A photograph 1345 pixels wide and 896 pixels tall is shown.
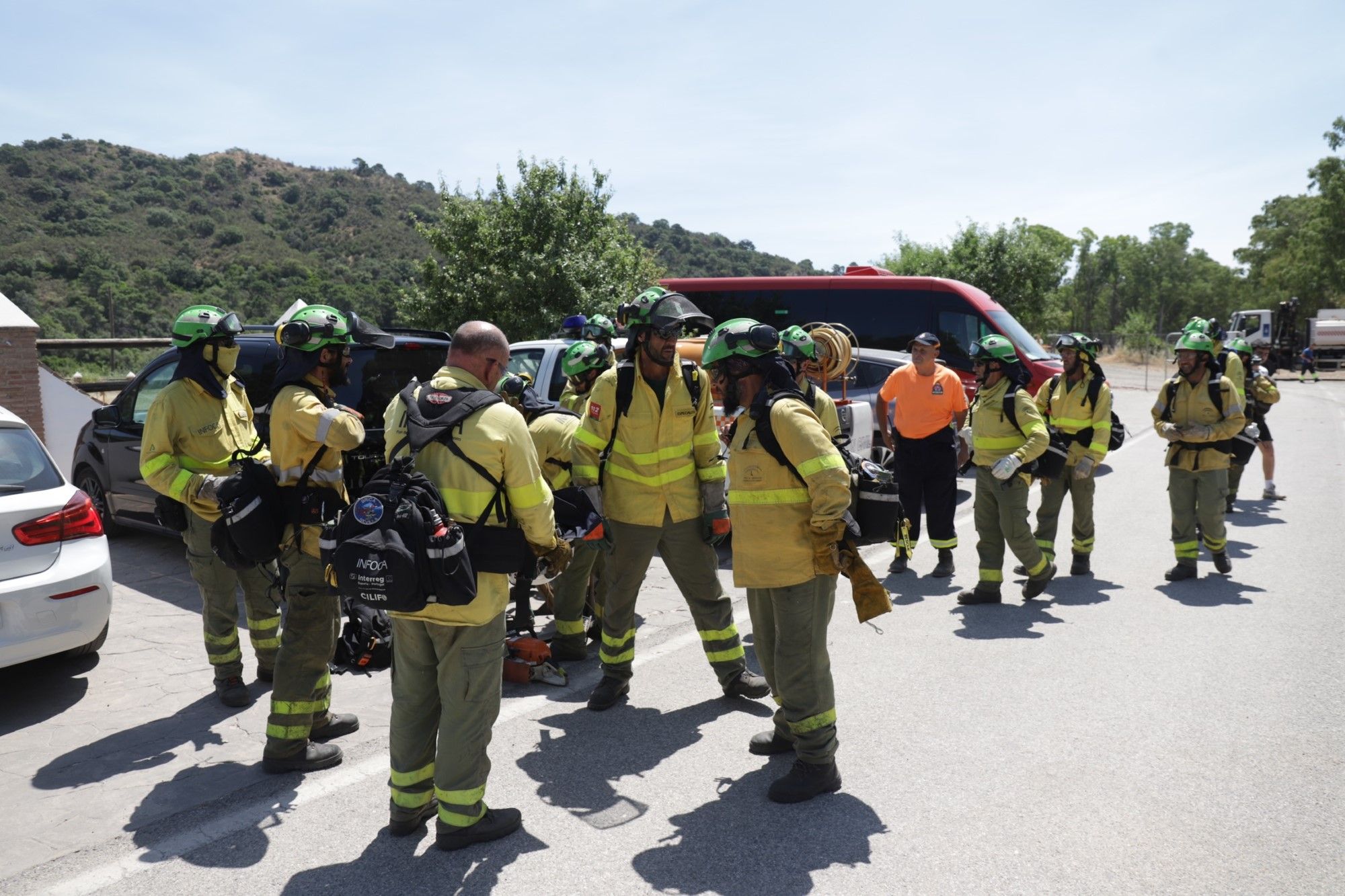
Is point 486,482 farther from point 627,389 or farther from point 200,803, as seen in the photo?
point 200,803

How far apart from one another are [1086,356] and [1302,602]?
2.39 meters

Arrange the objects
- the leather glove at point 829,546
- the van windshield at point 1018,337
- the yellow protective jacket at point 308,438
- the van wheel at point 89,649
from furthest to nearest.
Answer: the van windshield at point 1018,337, the van wheel at point 89,649, the yellow protective jacket at point 308,438, the leather glove at point 829,546

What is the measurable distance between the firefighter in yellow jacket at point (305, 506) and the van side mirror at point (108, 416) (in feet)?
15.6

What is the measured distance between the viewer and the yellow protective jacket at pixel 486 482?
11.1ft

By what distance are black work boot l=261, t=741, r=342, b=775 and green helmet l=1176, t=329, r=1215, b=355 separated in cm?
672

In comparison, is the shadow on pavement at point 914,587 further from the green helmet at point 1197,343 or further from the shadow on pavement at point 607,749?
the green helmet at point 1197,343

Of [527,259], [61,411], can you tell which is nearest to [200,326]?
[61,411]

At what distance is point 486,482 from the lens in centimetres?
345

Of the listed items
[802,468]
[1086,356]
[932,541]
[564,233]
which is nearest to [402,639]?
[802,468]

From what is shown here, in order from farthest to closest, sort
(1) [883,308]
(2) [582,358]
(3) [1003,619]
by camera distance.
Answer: (1) [883,308], (3) [1003,619], (2) [582,358]

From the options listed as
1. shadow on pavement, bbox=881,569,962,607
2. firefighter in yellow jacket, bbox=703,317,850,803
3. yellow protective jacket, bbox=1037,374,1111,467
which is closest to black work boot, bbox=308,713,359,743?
firefighter in yellow jacket, bbox=703,317,850,803

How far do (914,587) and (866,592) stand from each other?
11.7 feet

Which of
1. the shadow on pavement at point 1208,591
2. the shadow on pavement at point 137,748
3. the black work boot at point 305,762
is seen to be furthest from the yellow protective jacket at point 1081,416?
the shadow on pavement at point 137,748

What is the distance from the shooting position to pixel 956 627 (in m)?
6.28
